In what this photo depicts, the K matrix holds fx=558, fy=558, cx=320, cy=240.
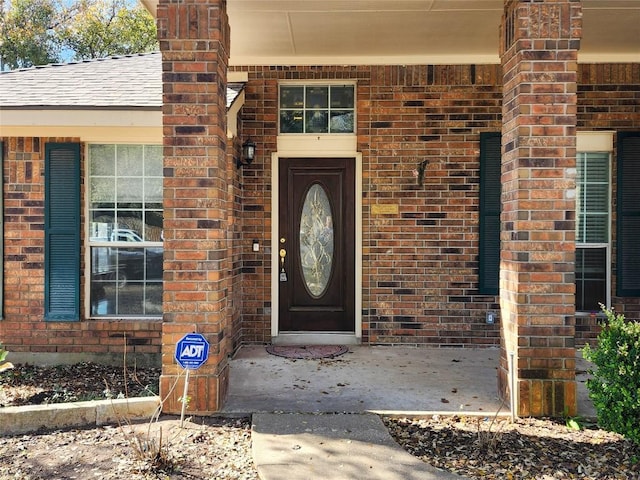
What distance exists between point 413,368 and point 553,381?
169 centimetres

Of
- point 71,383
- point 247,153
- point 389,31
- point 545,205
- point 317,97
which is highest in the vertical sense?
point 389,31

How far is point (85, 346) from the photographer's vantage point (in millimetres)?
6137

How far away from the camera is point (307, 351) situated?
6363 millimetres

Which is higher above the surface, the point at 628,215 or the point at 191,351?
the point at 628,215

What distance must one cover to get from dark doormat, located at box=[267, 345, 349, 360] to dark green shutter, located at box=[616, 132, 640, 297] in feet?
11.2

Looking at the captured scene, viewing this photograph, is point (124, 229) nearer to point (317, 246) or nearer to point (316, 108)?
point (317, 246)

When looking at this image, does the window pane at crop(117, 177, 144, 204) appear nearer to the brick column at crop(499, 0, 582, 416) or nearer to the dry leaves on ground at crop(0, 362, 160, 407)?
the dry leaves on ground at crop(0, 362, 160, 407)

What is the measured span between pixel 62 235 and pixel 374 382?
368cm

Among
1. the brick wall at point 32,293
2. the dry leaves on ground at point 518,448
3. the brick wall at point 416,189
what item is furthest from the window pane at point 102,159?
the dry leaves on ground at point 518,448

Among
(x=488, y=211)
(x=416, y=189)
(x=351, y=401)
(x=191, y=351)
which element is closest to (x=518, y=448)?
(x=351, y=401)

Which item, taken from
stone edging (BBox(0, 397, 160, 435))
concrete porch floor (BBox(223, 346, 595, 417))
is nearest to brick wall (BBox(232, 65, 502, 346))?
concrete porch floor (BBox(223, 346, 595, 417))

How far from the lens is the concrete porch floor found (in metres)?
4.51

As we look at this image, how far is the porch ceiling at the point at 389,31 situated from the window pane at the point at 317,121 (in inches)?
23.0

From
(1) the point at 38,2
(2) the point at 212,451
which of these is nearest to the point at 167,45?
(2) the point at 212,451
